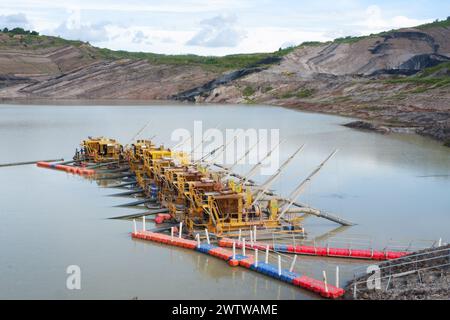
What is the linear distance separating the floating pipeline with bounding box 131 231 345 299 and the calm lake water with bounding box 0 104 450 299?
239 mm

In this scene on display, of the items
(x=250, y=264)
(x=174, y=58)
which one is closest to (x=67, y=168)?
(x=250, y=264)

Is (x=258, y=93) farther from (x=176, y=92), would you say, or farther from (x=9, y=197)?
(x=9, y=197)

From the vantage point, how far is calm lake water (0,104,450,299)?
58.4 ft

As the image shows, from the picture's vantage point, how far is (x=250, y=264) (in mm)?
18641

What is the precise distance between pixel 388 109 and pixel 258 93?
43.4m

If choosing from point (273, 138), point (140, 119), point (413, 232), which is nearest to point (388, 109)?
point (273, 138)

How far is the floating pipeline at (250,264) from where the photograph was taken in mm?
16422

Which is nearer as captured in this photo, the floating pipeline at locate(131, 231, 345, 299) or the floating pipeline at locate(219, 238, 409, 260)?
the floating pipeline at locate(131, 231, 345, 299)

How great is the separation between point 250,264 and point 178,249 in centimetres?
314

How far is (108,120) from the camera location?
72.7 metres

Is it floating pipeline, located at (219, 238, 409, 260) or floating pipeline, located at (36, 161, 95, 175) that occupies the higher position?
floating pipeline, located at (36, 161, 95, 175)

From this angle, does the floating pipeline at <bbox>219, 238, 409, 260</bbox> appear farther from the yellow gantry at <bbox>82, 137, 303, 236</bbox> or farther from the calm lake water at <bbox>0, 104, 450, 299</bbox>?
the yellow gantry at <bbox>82, 137, 303, 236</bbox>

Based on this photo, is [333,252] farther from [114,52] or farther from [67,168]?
[114,52]

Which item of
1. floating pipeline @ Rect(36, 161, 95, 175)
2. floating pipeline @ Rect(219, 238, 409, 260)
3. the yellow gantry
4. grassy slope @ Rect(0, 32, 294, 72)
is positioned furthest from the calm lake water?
grassy slope @ Rect(0, 32, 294, 72)
